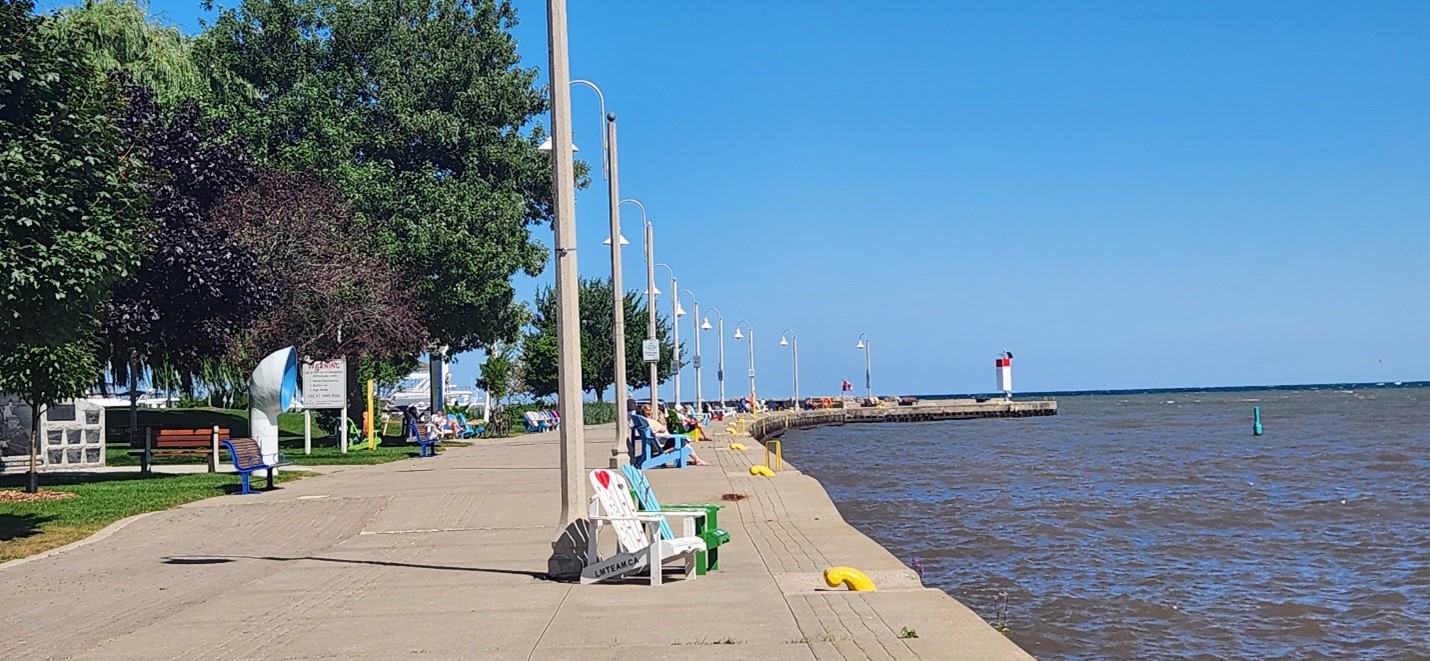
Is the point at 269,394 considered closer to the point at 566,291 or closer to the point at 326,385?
the point at 326,385

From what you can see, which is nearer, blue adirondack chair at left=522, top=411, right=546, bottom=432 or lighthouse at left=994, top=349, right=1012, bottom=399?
blue adirondack chair at left=522, top=411, right=546, bottom=432

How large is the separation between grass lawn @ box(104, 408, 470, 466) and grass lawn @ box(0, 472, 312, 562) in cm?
586

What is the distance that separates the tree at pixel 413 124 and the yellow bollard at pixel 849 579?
33.5 m

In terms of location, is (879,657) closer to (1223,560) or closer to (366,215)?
(1223,560)

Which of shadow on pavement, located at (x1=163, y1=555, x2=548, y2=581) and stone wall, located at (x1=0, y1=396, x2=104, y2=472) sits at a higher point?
stone wall, located at (x1=0, y1=396, x2=104, y2=472)

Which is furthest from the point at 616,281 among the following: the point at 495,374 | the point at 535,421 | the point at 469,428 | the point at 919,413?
the point at 919,413

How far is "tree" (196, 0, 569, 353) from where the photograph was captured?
4519 centimetres

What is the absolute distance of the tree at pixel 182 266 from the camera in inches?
1104

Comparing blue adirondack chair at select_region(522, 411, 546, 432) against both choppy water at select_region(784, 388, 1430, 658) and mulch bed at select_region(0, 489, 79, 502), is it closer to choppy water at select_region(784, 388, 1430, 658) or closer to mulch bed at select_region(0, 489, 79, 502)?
choppy water at select_region(784, 388, 1430, 658)

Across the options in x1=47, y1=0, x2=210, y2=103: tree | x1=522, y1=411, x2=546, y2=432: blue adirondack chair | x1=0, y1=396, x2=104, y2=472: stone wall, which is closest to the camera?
x1=0, y1=396, x2=104, y2=472: stone wall

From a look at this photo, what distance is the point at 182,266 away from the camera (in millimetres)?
28078

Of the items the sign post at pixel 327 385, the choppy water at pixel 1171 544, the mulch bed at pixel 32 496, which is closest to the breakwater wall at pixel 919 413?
the choppy water at pixel 1171 544

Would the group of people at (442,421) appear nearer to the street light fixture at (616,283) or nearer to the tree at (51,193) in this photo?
the street light fixture at (616,283)

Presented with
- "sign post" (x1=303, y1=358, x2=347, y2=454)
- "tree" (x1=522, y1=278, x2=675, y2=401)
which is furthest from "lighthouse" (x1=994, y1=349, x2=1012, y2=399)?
"sign post" (x1=303, y1=358, x2=347, y2=454)
